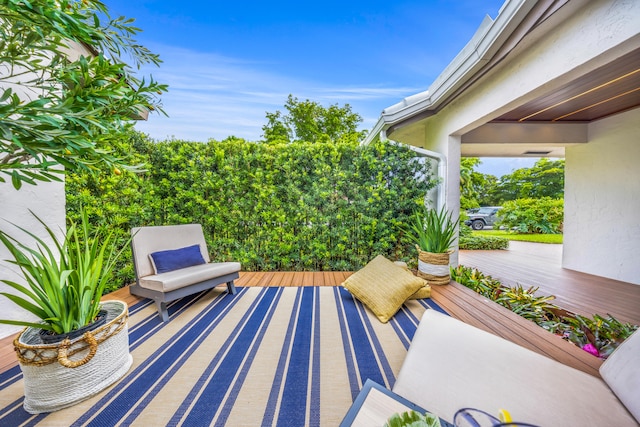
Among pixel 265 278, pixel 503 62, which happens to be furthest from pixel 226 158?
pixel 503 62

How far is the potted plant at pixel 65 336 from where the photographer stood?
145cm

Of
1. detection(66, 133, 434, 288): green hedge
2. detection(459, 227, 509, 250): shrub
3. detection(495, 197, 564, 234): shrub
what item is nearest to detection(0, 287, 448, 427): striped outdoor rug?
detection(66, 133, 434, 288): green hedge

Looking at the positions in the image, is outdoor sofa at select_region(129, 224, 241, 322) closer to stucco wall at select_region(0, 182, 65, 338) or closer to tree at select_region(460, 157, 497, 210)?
stucco wall at select_region(0, 182, 65, 338)

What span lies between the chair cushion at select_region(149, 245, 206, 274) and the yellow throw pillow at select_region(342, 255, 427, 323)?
203 cm

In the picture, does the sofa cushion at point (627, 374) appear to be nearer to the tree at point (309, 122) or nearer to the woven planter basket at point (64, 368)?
the woven planter basket at point (64, 368)

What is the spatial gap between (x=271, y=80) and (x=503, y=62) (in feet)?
21.5

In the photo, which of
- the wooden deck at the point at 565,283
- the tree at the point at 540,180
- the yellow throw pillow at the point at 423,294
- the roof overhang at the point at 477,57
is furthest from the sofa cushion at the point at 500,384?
the tree at the point at 540,180

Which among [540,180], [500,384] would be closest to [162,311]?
[500,384]

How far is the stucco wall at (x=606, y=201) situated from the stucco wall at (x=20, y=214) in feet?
26.6

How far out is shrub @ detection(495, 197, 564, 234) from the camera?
34.5ft

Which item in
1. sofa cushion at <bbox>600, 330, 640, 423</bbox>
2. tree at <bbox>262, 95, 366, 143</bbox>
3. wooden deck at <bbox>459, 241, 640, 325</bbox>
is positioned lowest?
wooden deck at <bbox>459, 241, 640, 325</bbox>

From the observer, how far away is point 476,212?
14.2 meters

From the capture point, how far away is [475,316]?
2.63 meters

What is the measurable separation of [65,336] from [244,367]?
1151mm
